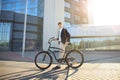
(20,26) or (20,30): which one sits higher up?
(20,26)

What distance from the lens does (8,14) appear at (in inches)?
1412

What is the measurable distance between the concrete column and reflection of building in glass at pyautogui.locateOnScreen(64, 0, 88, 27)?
4.92 metres

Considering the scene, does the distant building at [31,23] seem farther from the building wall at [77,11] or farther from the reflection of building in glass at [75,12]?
the building wall at [77,11]

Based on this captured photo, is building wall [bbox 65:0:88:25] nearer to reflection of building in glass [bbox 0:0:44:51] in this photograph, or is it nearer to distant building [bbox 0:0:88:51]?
distant building [bbox 0:0:88:51]

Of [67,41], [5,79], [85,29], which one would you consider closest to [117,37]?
[85,29]

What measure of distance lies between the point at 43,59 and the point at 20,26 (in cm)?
2970

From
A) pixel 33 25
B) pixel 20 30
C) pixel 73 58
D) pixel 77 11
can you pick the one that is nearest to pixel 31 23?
pixel 33 25

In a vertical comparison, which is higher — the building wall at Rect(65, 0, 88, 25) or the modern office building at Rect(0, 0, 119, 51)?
the building wall at Rect(65, 0, 88, 25)

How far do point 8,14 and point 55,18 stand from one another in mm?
8727

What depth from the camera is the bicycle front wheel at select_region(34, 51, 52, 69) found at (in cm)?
754

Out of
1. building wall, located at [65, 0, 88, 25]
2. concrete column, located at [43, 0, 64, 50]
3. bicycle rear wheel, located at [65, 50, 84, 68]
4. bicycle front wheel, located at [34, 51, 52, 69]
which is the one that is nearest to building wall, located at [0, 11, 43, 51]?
concrete column, located at [43, 0, 64, 50]

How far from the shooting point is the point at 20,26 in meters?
36.3

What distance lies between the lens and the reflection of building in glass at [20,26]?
35.0 meters

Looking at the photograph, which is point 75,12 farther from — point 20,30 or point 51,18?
point 20,30
